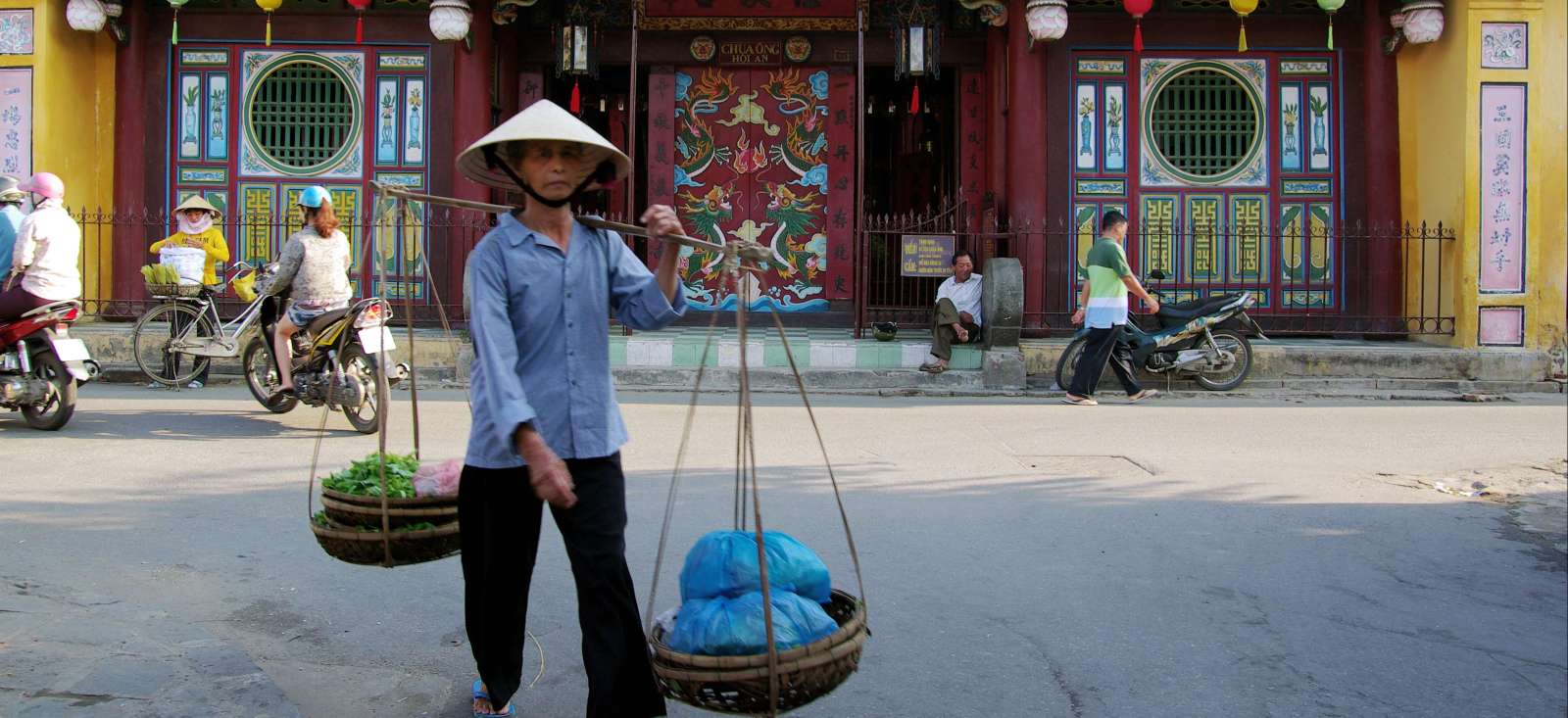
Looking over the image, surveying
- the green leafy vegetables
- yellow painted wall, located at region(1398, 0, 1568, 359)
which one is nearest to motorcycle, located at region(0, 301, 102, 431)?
the green leafy vegetables

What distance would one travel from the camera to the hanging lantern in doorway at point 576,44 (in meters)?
13.5

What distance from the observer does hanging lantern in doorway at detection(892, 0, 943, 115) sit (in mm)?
13133

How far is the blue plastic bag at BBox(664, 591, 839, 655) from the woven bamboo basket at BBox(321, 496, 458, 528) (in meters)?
0.99

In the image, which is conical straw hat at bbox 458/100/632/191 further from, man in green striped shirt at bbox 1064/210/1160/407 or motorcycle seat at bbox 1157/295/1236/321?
motorcycle seat at bbox 1157/295/1236/321

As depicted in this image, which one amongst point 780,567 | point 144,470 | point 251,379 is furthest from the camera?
point 251,379

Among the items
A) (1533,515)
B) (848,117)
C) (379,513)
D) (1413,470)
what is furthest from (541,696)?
(848,117)

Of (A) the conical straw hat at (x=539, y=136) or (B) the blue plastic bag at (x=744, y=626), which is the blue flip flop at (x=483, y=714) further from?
(A) the conical straw hat at (x=539, y=136)

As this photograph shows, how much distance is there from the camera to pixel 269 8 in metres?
12.8

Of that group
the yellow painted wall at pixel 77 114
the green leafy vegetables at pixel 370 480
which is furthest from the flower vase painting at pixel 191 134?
the green leafy vegetables at pixel 370 480

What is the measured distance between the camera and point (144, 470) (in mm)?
7016

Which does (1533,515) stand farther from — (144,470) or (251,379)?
(251,379)

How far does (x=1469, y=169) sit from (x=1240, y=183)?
2.11 meters

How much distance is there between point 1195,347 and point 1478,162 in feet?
11.3

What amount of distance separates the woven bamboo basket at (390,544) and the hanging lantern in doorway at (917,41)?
10.2 metres
